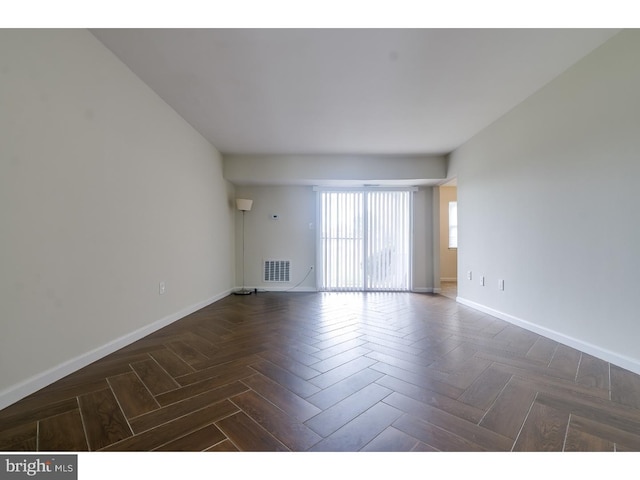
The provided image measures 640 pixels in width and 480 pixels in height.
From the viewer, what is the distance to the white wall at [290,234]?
4660 mm

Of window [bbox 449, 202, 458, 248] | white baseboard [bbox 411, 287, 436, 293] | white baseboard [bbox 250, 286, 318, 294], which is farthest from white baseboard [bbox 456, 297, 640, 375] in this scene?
window [bbox 449, 202, 458, 248]

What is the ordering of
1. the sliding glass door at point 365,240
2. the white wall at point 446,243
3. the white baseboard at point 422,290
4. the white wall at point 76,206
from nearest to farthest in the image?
the white wall at point 76,206
the white baseboard at point 422,290
the sliding glass door at point 365,240
the white wall at point 446,243

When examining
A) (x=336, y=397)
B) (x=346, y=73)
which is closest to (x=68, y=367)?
(x=336, y=397)

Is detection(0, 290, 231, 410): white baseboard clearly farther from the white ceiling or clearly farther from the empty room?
the white ceiling

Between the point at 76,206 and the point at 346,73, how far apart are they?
222 cm

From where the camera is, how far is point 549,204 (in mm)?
2232

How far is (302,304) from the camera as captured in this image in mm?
3582

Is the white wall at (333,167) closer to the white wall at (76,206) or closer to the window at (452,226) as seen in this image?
the white wall at (76,206)

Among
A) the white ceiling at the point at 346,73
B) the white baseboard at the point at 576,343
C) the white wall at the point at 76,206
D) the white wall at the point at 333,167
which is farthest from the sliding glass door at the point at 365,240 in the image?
the white wall at the point at 76,206

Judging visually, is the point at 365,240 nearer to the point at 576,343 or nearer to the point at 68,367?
the point at 576,343

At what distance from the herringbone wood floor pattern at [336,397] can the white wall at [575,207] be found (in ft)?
1.07

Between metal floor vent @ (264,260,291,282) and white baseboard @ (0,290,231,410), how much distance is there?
2.16 metres
